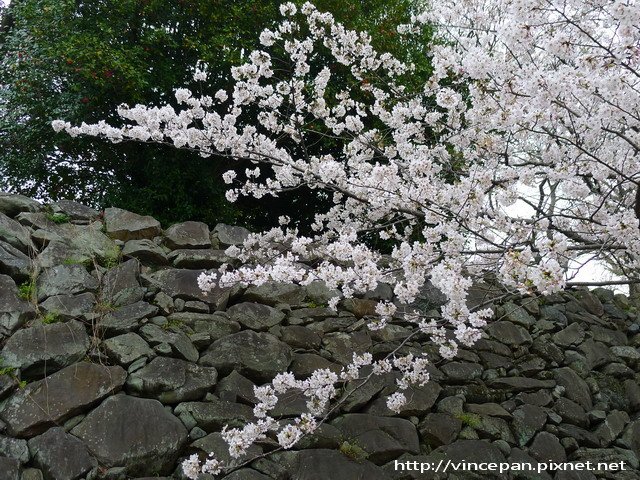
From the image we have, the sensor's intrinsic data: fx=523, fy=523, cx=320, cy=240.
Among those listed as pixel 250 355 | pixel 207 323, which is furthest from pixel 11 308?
pixel 250 355

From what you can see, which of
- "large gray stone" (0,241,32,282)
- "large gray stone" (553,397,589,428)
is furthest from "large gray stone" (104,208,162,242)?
"large gray stone" (553,397,589,428)

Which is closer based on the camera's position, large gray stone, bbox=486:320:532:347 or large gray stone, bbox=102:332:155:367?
large gray stone, bbox=102:332:155:367

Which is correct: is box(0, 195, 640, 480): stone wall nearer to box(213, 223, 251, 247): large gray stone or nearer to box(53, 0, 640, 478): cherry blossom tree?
box(213, 223, 251, 247): large gray stone

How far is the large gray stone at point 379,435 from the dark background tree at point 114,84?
9.23ft

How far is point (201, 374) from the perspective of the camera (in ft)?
13.0

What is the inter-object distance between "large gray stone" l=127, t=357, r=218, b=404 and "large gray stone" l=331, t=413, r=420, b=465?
3.56 feet

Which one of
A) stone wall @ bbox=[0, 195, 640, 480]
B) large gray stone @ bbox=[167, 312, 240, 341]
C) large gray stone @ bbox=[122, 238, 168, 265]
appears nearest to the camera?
→ stone wall @ bbox=[0, 195, 640, 480]

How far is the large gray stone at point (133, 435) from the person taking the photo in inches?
132

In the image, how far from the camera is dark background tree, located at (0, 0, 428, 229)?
533 centimetres

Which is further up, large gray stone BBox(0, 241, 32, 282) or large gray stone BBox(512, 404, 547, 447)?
large gray stone BBox(0, 241, 32, 282)

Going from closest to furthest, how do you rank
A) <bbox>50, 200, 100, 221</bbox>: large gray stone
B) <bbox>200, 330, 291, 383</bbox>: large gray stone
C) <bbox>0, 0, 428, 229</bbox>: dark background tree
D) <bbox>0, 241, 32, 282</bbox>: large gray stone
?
<bbox>0, 241, 32, 282</bbox>: large gray stone < <bbox>200, 330, 291, 383</bbox>: large gray stone < <bbox>50, 200, 100, 221</bbox>: large gray stone < <bbox>0, 0, 428, 229</bbox>: dark background tree

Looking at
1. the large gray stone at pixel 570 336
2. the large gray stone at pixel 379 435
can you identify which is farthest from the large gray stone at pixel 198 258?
the large gray stone at pixel 570 336

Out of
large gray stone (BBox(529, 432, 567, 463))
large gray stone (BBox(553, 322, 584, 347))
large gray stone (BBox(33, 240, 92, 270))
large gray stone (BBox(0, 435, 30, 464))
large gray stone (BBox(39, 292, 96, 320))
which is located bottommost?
large gray stone (BBox(529, 432, 567, 463))

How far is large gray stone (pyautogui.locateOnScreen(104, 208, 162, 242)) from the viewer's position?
4.73 m
